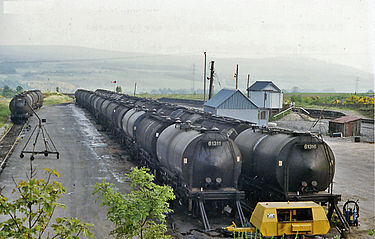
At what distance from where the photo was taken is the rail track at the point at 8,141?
3362 cm

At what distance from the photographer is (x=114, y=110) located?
147 feet

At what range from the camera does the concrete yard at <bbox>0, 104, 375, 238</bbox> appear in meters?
19.2

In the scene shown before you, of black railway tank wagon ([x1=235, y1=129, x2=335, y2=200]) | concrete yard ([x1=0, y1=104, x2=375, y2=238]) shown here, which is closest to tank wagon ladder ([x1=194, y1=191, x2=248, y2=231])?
concrete yard ([x1=0, y1=104, x2=375, y2=238])

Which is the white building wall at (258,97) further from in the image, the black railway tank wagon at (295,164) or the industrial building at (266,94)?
the black railway tank wagon at (295,164)

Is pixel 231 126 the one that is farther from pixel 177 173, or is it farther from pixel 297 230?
pixel 297 230

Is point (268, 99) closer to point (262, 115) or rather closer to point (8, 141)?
Answer: point (262, 115)

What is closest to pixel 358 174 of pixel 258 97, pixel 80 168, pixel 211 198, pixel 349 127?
pixel 211 198

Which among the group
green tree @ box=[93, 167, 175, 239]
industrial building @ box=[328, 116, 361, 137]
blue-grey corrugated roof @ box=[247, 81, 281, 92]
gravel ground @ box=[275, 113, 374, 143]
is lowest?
gravel ground @ box=[275, 113, 374, 143]

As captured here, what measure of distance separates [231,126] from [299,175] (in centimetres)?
659

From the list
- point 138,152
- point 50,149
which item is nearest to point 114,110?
point 50,149

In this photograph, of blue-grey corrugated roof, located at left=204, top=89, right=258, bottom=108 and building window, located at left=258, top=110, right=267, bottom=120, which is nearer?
blue-grey corrugated roof, located at left=204, top=89, right=258, bottom=108

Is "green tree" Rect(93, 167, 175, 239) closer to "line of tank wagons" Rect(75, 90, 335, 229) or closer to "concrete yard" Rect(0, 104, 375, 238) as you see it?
"concrete yard" Rect(0, 104, 375, 238)

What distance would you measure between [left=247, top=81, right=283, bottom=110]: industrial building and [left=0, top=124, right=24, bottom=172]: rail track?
38.4 m

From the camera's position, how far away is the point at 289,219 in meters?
15.6
